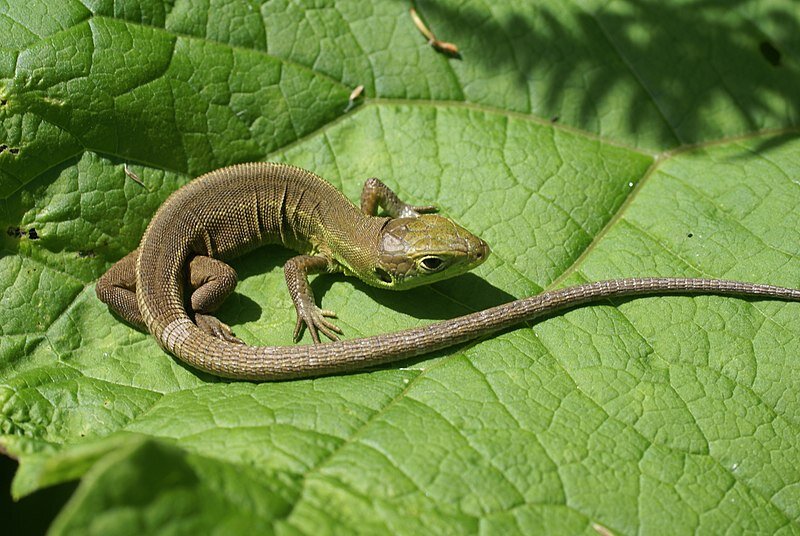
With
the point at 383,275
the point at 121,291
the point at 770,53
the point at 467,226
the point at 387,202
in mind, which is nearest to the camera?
the point at 121,291

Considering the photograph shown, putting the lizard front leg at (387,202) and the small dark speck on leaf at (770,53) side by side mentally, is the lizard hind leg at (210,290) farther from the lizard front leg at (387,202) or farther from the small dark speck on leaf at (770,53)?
the small dark speck on leaf at (770,53)

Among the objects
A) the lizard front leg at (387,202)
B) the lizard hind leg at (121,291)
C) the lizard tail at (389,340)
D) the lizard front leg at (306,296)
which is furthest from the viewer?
the lizard front leg at (387,202)

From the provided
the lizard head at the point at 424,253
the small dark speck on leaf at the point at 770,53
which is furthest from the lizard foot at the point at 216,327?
the small dark speck on leaf at the point at 770,53

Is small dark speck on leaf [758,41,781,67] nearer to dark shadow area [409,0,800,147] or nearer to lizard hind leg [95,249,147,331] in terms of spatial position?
dark shadow area [409,0,800,147]

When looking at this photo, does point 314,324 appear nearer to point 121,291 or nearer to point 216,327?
point 216,327

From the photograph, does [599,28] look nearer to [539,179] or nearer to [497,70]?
[497,70]

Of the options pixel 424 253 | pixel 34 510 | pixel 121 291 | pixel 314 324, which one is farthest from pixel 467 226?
pixel 34 510

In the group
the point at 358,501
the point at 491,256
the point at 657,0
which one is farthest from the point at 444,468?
the point at 657,0
